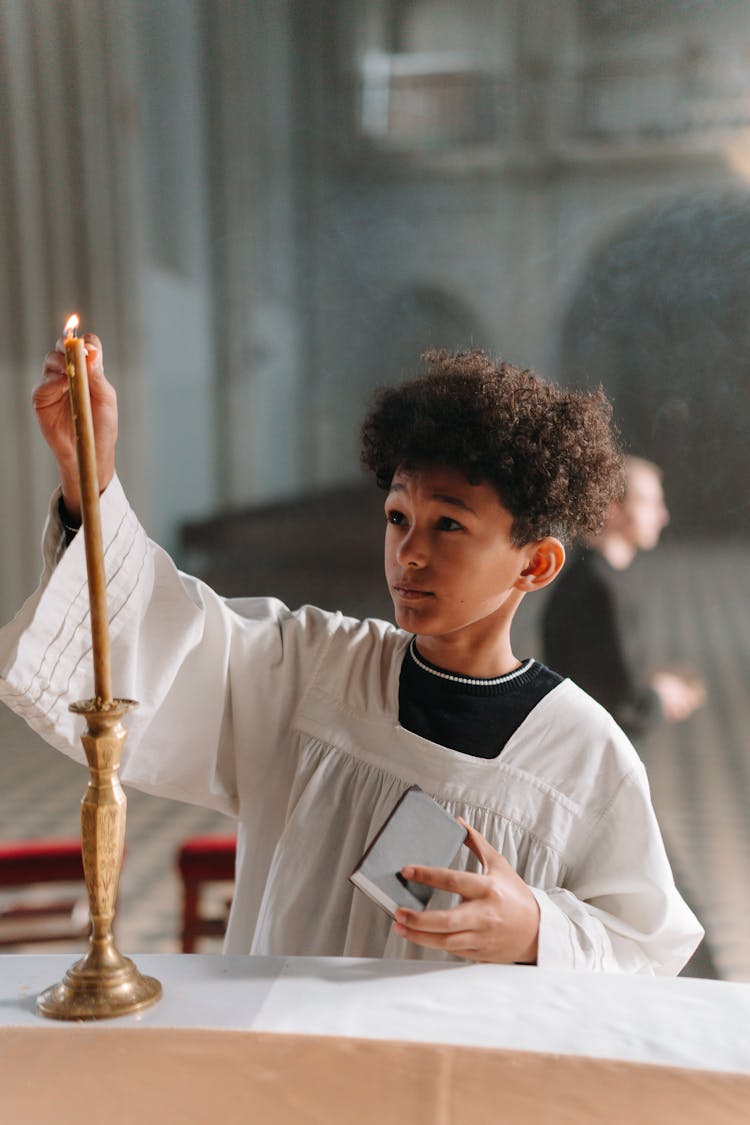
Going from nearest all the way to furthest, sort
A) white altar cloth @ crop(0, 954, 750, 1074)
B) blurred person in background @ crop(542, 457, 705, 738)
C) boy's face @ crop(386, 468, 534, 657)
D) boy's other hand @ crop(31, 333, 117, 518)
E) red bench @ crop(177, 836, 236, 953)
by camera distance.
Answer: white altar cloth @ crop(0, 954, 750, 1074) < boy's other hand @ crop(31, 333, 117, 518) < boy's face @ crop(386, 468, 534, 657) < red bench @ crop(177, 836, 236, 953) < blurred person in background @ crop(542, 457, 705, 738)

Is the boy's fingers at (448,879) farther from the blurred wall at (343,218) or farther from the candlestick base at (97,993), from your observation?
the blurred wall at (343,218)

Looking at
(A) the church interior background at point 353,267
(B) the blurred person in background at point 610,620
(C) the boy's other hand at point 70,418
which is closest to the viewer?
(C) the boy's other hand at point 70,418

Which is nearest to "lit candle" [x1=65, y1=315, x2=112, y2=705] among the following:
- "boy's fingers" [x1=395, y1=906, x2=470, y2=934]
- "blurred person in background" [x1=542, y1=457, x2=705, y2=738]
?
"boy's fingers" [x1=395, y1=906, x2=470, y2=934]

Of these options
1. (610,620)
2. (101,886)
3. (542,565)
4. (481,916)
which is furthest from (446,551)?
(610,620)

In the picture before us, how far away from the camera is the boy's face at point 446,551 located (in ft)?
4.17

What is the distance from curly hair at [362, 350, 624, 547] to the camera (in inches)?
50.6

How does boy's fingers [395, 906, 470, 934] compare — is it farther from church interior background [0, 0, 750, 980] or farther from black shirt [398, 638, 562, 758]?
church interior background [0, 0, 750, 980]

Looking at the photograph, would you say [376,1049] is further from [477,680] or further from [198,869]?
[198,869]

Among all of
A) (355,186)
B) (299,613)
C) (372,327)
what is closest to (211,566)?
(372,327)

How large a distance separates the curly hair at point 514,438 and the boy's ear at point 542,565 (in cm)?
2

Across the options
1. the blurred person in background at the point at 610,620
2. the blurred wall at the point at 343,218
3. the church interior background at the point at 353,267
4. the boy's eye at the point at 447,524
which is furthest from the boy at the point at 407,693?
the blurred wall at the point at 343,218

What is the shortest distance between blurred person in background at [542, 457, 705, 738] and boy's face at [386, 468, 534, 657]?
4.71 feet

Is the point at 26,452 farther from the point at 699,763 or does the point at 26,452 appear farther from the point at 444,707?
the point at 444,707

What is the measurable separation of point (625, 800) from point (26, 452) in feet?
17.0
